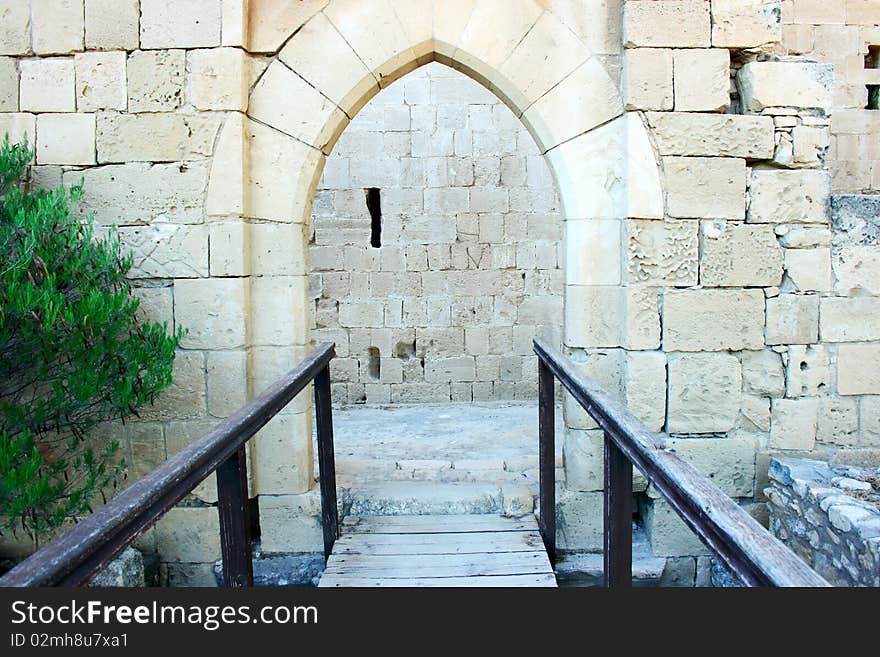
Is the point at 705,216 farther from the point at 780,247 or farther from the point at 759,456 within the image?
the point at 759,456

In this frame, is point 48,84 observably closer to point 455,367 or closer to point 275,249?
point 275,249

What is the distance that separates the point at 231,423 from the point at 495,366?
479 centimetres

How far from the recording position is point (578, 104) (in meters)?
3.42

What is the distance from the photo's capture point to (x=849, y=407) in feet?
11.6

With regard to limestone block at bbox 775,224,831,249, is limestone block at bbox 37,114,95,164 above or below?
above

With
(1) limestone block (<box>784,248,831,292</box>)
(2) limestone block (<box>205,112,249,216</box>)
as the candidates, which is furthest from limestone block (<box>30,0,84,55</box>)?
(1) limestone block (<box>784,248,831,292</box>)

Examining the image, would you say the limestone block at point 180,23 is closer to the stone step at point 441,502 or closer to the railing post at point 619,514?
the stone step at point 441,502

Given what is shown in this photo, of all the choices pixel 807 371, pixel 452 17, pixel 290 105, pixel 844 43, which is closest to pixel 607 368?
pixel 807 371

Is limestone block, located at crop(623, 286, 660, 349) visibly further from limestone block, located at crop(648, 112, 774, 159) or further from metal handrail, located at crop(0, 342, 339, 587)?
metal handrail, located at crop(0, 342, 339, 587)

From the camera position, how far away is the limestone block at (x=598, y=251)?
346 cm

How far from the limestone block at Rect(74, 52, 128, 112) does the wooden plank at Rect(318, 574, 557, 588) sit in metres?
2.46

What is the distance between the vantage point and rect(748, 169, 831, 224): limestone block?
3379 mm

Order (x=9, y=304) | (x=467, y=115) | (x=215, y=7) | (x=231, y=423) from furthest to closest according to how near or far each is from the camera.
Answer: (x=467, y=115), (x=215, y=7), (x=9, y=304), (x=231, y=423)

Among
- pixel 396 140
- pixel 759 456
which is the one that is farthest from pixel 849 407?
pixel 396 140
